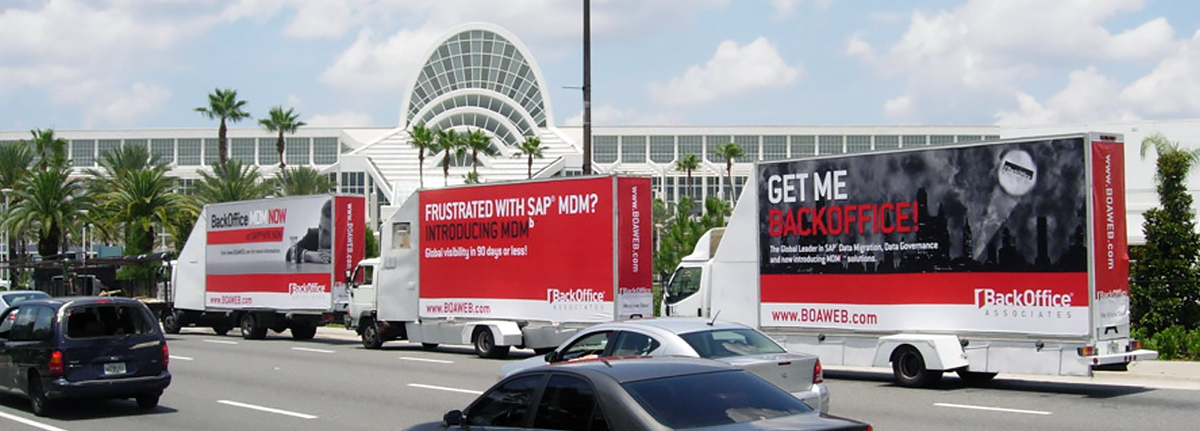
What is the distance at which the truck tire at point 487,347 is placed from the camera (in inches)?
925

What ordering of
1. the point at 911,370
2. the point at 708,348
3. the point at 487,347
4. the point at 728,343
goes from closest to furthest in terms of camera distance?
the point at 708,348, the point at 728,343, the point at 911,370, the point at 487,347

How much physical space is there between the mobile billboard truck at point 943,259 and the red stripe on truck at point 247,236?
48.1 ft

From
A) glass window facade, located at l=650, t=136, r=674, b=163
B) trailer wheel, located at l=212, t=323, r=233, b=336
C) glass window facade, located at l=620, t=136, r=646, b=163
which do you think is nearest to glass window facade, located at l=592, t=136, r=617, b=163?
glass window facade, located at l=620, t=136, r=646, b=163

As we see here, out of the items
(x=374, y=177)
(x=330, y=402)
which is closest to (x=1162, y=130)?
(x=330, y=402)

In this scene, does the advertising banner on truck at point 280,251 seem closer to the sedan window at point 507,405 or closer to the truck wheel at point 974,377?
the truck wheel at point 974,377

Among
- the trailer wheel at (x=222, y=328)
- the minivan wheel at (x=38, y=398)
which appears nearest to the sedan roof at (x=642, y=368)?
the minivan wheel at (x=38, y=398)

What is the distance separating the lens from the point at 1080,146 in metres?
14.9

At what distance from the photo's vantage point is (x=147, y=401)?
15.3 metres

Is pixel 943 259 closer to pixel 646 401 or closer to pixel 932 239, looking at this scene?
pixel 932 239

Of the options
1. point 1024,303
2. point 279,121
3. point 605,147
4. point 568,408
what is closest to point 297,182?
point 279,121

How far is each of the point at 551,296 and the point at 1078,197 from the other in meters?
10.4

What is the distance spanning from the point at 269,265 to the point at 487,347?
953 centimetres

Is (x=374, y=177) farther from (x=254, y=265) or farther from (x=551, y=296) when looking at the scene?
(x=551, y=296)

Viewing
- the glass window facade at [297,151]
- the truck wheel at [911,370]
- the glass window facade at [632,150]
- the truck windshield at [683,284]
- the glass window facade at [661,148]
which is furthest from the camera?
the glass window facade at [661,148]
